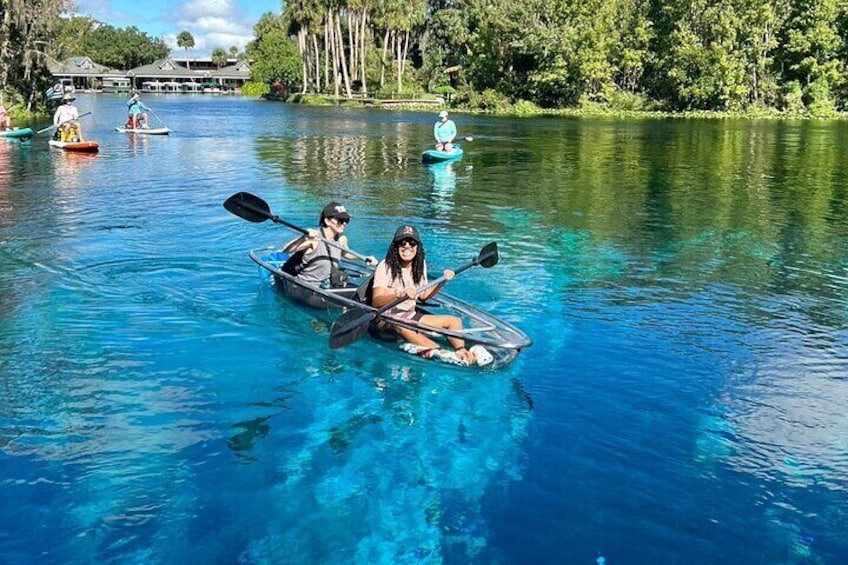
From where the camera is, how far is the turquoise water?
20.9 feet

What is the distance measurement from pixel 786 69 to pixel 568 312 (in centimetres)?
6943

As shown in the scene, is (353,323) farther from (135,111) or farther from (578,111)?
(578,111)

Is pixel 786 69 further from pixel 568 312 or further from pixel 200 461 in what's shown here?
pixel 200 461

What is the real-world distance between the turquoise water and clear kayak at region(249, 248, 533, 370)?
233 millimetres

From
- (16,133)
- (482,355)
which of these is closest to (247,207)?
(482,355)

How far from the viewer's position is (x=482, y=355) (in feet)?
29.9

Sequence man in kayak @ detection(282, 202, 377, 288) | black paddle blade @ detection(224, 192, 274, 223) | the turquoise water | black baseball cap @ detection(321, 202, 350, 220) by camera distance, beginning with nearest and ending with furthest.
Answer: the turquoise water
black baseball cap @ detection(321, 202, 350, 220)
man in kayak @ detection(282, 202, 377, 288)
black paddle blade @ detection(224, 192, 274, 223)

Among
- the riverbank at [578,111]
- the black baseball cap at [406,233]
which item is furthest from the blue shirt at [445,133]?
the riverbank at [578,111]

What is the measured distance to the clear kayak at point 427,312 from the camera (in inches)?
359

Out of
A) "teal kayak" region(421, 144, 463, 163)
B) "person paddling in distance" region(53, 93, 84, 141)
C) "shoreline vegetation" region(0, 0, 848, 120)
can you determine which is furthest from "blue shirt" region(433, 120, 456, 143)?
"shoreline vegetation" region(0, 0, 848, 120)

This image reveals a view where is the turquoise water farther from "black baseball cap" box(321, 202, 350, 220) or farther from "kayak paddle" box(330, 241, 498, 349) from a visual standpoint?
"black baseball cap" box(321, 202, 350, 220)

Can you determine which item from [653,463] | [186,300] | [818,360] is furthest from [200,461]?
[818,360]

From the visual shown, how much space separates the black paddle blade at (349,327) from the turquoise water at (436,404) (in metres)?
0.59

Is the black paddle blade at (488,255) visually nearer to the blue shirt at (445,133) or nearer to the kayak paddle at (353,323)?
the kayak paddle at (353,323)
